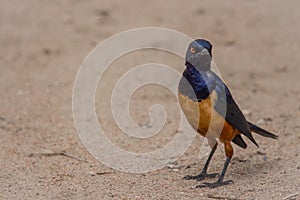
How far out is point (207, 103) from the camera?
5.60 metres

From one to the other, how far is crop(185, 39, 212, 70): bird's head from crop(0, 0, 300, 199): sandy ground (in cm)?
103

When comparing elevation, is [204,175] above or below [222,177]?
below

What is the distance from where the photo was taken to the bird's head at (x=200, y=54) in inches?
224

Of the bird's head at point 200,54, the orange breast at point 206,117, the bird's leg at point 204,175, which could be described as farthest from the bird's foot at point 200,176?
the bird's head at point 200,54

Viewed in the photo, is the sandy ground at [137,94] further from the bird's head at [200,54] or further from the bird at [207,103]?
the bird's head at [200,54]

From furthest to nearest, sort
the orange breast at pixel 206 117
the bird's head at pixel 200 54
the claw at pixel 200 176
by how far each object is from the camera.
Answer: the claw at pixel 200 176 → the bird's head at pixel 200 54 → the orange breast at pixel 206 117

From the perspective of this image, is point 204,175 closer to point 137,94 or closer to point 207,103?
point 207,103

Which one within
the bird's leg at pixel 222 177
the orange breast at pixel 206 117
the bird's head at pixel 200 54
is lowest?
the bird's leg at pixel 222 177

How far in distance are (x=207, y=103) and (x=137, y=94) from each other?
2.85m

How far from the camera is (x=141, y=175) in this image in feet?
19.8

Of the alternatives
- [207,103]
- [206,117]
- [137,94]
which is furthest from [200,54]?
[137,94]

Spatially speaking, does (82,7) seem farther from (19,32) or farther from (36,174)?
(36,174)

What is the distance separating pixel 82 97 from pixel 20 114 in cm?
90

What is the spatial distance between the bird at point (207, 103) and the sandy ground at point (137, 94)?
45 cm
